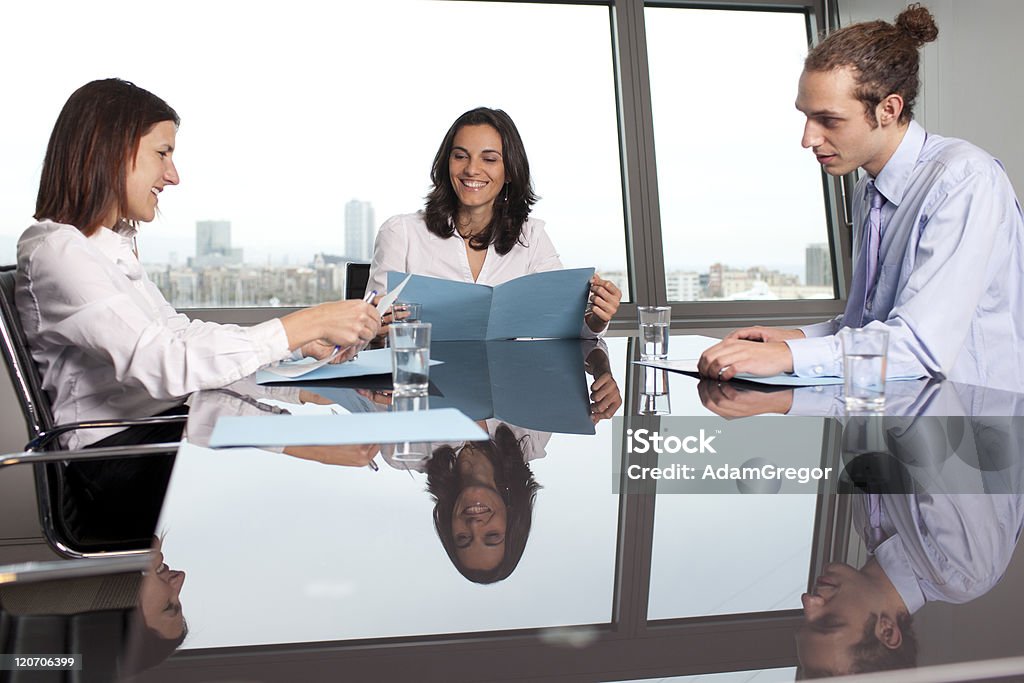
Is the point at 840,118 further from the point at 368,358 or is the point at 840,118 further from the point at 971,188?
the point at 368,358

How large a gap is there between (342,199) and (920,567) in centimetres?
382

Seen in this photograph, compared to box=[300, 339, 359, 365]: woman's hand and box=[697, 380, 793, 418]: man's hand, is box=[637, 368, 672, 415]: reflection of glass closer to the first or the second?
box=[697, 380, 793, 418]: man's hand

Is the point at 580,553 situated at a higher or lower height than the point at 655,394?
lower

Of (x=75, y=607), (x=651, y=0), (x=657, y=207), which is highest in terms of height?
(x=651, y=0)

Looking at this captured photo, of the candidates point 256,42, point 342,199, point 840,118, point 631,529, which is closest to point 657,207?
point 342,199

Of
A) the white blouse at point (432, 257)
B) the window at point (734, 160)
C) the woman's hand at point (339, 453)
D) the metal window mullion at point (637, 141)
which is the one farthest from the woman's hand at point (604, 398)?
the window at point (734, 160)

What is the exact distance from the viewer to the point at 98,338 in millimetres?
1578

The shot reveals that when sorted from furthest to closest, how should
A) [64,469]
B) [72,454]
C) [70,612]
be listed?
[64,469] < [72,454] < [70,612]

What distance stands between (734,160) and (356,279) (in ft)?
7.50

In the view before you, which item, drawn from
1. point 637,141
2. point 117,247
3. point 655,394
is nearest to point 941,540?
point 655,394

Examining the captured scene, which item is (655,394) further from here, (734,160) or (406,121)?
(734,160)

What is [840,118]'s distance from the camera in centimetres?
185

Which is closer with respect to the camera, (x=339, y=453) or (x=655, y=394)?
(x=339, y=453)

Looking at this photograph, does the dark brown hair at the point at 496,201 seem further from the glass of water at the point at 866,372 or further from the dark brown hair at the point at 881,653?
the dark brown hair at the point at 881,653
